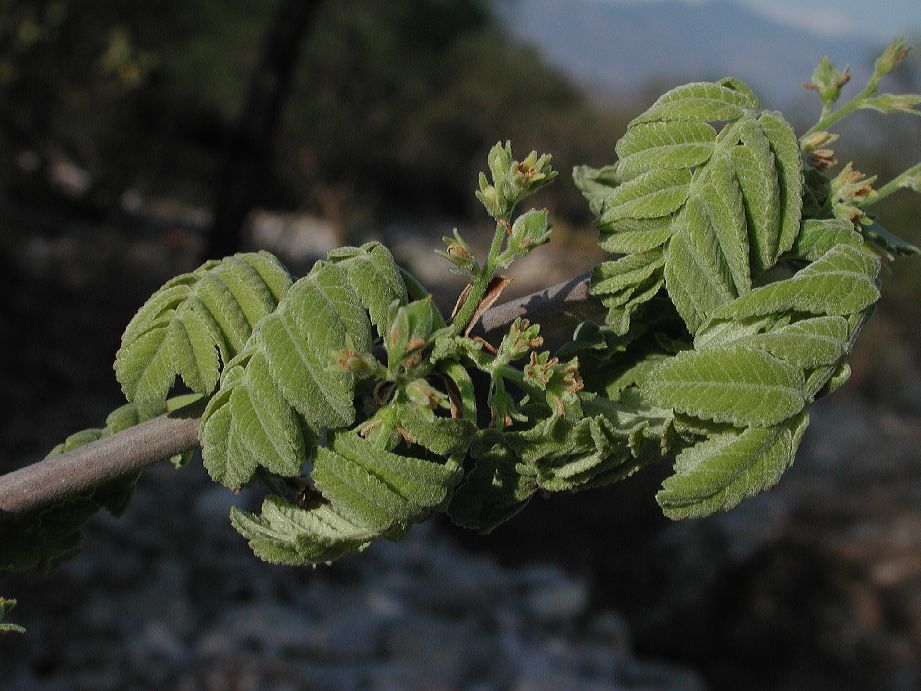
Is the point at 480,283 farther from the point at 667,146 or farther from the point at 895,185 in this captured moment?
the point at 895,185

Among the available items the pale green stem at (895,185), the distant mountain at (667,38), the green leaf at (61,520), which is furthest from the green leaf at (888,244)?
the distant mountain at (667,38)

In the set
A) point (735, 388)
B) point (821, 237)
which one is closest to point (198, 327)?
point (735, 388)

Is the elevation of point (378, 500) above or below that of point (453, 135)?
above

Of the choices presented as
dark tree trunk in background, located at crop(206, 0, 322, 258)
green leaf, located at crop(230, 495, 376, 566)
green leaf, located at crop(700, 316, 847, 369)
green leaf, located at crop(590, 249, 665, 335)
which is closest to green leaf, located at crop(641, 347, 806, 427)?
green leaf, located at crop(700, 316, 847, 369)

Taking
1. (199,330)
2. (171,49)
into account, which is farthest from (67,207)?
(199,330)

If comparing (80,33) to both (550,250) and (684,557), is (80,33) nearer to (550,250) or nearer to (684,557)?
(550,250)

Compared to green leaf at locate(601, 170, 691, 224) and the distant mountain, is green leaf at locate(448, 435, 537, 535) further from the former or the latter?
the distant mountain

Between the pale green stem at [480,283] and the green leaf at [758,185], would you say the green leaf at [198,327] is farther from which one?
the green leaf at [758,185]
